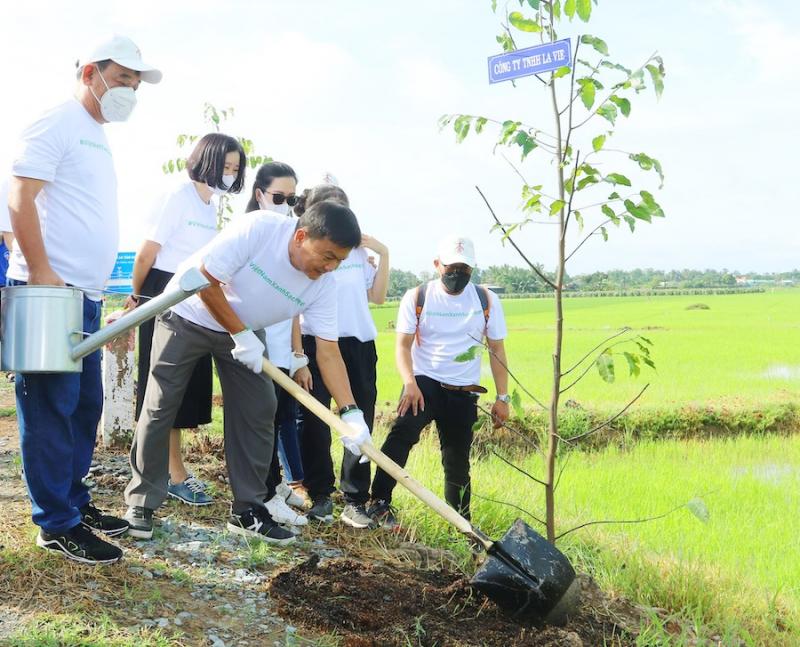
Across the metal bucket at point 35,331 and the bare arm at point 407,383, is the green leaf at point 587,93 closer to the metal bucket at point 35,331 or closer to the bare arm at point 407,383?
the bare arm at point 407,383

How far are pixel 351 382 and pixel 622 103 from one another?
196 cm

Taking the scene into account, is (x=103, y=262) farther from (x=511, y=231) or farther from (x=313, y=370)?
(x=511, y=231)

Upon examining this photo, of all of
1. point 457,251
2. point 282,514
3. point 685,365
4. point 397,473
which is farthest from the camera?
point 685,365

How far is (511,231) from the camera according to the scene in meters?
2.84

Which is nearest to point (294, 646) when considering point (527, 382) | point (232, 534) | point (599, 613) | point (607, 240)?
point (232, 534)

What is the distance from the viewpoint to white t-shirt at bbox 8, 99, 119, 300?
9.05 ft

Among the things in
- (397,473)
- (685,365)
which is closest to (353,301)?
(397,473)

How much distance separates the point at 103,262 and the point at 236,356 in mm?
633

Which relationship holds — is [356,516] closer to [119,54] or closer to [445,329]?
[445,329]

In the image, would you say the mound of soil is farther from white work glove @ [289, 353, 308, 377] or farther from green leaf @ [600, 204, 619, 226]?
green leaf @ [600, 204, 619, 226]

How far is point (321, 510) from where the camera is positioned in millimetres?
3844

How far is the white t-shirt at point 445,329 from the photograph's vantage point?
412cm

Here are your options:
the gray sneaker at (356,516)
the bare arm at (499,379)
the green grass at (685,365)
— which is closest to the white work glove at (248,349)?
the gray sneaker at (356,516)

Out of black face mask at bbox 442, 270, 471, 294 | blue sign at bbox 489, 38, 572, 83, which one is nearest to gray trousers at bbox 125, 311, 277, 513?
black face mask at bbox 442, 270, 471, 294
